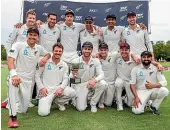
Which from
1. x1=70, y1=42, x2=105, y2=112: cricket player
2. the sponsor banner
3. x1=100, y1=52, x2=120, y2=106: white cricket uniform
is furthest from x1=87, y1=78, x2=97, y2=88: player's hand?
the sponsor banner

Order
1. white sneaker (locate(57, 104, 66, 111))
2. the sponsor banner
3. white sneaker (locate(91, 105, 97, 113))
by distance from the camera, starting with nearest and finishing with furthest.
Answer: white sneaker (locate(91, 105, 97, 113)), white sneaker (locate(57, 104, 66, 111)), the sponsor banner

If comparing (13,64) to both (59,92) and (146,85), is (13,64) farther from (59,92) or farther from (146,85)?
(146,85)

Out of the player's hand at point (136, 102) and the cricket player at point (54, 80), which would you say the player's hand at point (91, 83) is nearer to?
the cricket player at point (54, 80)

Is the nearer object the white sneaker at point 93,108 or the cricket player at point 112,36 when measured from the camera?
the white sneaker at point 93,108

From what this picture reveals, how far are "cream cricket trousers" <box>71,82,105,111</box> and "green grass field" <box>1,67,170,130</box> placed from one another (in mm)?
164

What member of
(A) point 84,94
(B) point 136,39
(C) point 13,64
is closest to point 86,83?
(A) point 84,94

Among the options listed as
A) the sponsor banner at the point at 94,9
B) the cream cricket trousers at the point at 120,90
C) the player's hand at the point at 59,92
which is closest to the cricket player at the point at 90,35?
the cream cricket trousers at the point at 120,90

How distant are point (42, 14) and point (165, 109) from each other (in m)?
4.97

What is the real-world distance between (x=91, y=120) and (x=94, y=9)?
527 cm

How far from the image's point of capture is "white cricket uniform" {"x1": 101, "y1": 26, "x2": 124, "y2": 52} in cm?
738

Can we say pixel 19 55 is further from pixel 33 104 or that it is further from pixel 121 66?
pixel 121 66

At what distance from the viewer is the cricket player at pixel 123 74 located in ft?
22.2

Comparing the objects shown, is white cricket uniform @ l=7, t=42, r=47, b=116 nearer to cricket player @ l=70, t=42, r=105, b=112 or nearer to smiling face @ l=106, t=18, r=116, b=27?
cricket player @ l=70, t=42, r=105, b=112

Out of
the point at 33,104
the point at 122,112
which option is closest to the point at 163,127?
the point at 122,112
